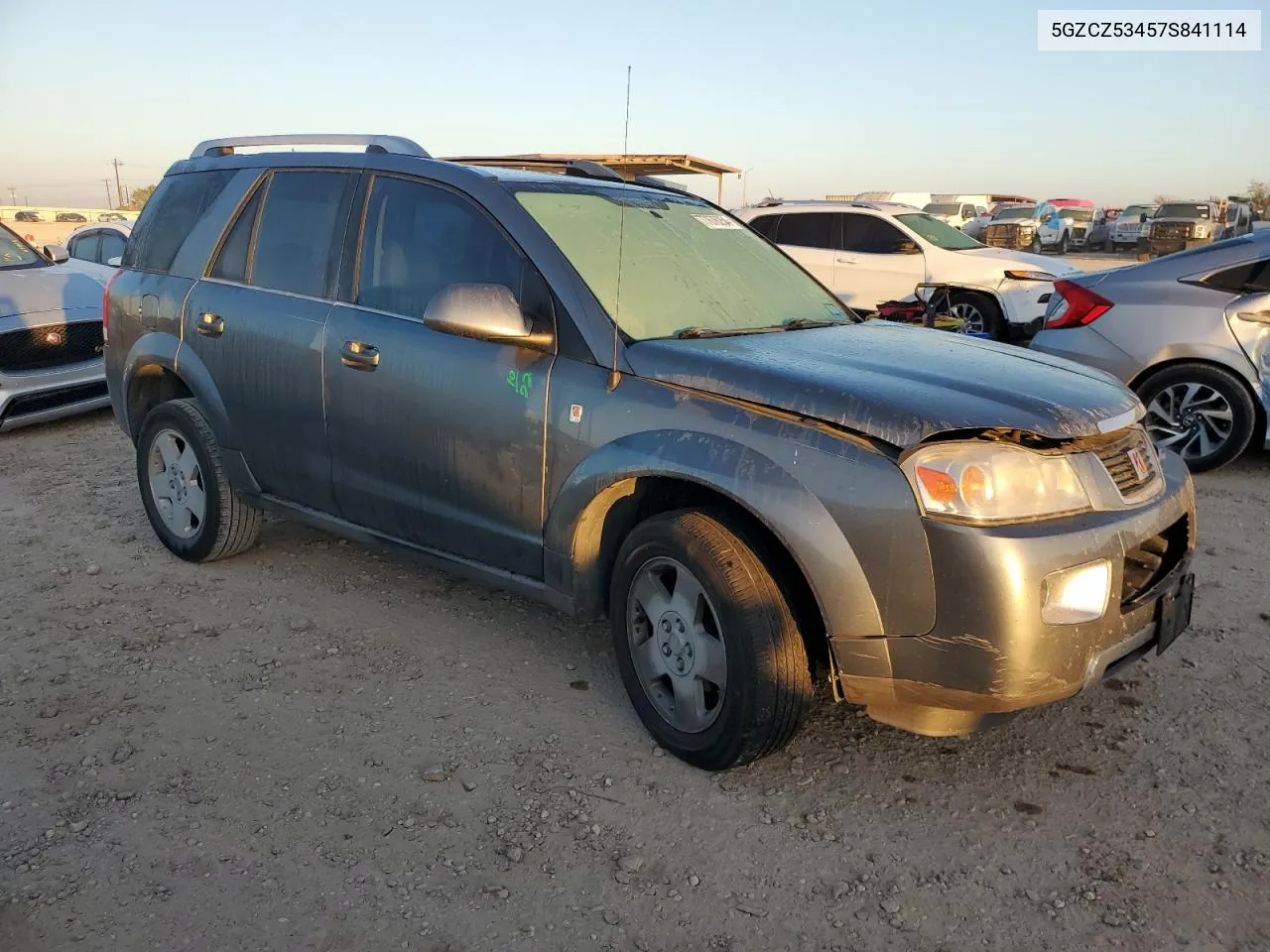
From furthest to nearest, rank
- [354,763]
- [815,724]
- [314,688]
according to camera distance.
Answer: [314,688], [815,724], [354,763]

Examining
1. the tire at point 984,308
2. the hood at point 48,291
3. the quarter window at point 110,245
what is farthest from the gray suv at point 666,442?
the quarter window at point 110,245

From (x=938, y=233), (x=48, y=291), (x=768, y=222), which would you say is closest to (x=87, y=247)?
(x=48, y=291)

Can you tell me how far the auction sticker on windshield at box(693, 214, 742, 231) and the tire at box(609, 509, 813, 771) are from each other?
5.20ft

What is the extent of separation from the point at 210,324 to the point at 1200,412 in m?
5.60

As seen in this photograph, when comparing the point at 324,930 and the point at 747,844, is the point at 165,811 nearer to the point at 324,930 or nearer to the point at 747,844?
the point at 324,930

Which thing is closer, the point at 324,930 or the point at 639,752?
the point at 324,930

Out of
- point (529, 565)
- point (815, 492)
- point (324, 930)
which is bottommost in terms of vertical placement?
point (324, 930)

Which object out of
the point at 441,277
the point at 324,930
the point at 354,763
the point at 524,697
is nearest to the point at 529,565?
the point at 524,697

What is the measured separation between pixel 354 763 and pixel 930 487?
6.23 feet

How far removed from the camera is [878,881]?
256 cm

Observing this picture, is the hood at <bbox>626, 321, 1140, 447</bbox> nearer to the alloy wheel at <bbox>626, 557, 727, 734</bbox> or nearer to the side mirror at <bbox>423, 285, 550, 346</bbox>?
the side mirror at <bbox>423, 285, 550, 346</bbox>

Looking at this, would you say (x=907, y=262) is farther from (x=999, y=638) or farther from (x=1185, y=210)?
(x=1185, y=210)

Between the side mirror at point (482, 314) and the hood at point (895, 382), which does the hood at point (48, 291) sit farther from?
the hood at point (895, 382)

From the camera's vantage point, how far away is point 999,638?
2447mm
